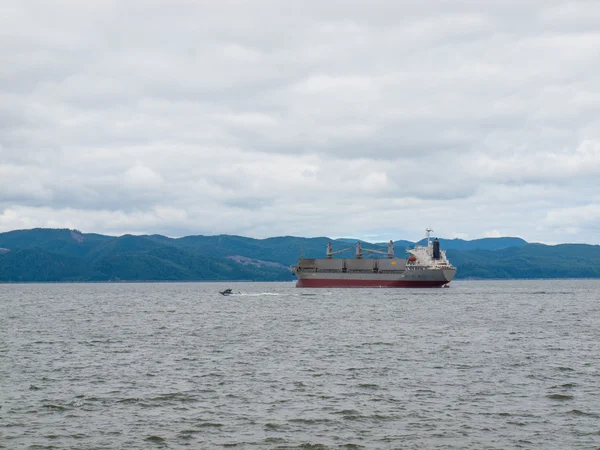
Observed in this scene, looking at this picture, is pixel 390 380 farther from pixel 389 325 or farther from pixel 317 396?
pixel 389 325

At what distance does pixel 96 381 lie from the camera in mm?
41438

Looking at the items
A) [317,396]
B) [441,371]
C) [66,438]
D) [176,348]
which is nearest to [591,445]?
[317,396]

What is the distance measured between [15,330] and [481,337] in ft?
174

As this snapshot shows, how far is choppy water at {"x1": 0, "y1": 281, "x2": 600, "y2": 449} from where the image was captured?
2850cm

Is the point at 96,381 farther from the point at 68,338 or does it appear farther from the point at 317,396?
the point at 68,338

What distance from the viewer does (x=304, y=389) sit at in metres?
38.4

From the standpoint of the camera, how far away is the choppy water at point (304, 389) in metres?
28.5

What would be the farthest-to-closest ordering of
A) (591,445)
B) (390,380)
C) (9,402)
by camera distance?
(390,380)
(9,402)
(591,445)

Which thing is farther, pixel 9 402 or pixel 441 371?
pixel 441 371

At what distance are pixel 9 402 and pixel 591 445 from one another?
27785 millimetres

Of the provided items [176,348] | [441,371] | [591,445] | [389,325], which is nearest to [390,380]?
[441,371]

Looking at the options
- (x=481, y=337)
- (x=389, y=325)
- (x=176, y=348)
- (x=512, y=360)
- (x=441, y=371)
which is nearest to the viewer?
(x=441, y=371)

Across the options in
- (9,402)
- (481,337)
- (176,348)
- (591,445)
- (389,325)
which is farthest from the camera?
(389,325)

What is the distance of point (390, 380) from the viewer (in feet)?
136
